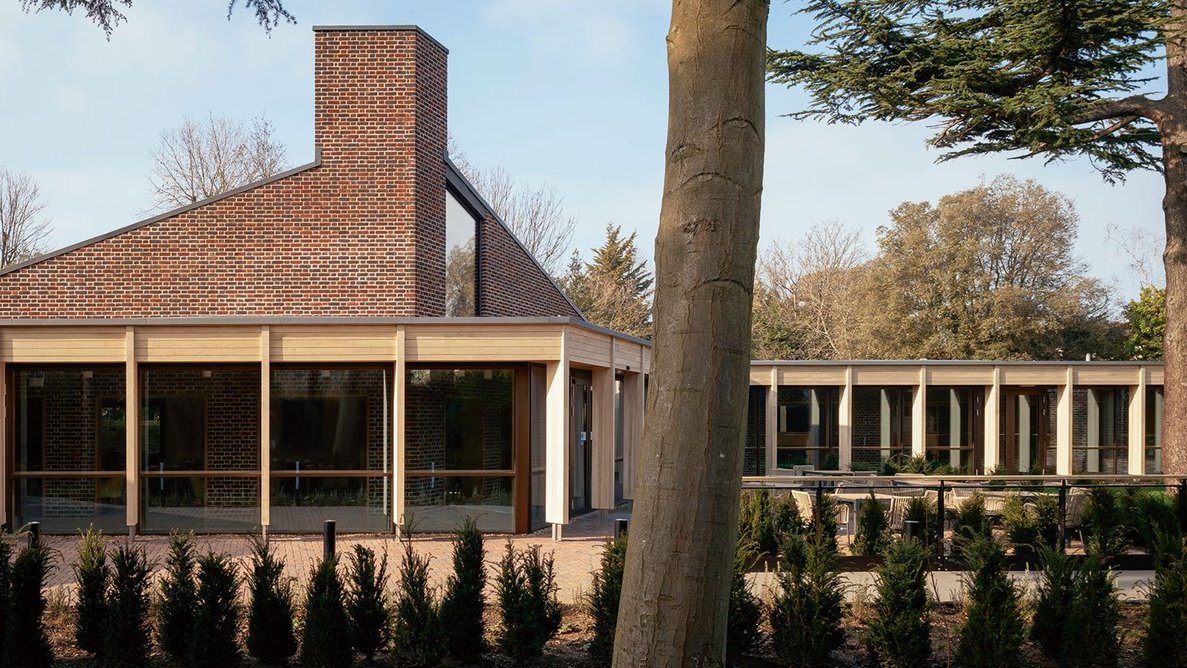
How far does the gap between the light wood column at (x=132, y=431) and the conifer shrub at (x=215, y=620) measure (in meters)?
9.07

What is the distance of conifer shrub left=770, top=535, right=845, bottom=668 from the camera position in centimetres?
838

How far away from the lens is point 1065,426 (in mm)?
26906

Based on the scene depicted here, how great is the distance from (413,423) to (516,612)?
29.3 feet

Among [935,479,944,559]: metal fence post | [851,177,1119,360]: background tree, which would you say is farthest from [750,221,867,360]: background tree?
[935,479,944,559]: metal fence post

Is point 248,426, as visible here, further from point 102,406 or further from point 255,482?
point 102,406

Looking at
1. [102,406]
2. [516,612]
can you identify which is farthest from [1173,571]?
[102,406]

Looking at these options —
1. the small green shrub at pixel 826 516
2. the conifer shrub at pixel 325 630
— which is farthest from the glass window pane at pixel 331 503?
the conifer shrub at pixel 325 630

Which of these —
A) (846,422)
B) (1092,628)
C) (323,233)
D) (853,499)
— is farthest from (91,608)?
(846,422)

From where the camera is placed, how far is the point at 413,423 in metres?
17.2

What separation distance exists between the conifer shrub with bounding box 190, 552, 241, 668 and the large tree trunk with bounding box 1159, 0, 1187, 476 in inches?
544

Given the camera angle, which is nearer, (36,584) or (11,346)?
(36,584)

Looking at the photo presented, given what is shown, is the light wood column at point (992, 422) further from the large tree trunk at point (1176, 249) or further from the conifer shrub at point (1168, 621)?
the conifer shrub at point (1168, 621)

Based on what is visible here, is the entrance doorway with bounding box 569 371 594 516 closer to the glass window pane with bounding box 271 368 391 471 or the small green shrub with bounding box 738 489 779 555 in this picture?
the glass window pane with bounding box 271 368 391 471

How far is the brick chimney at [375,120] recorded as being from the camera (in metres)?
19.1
